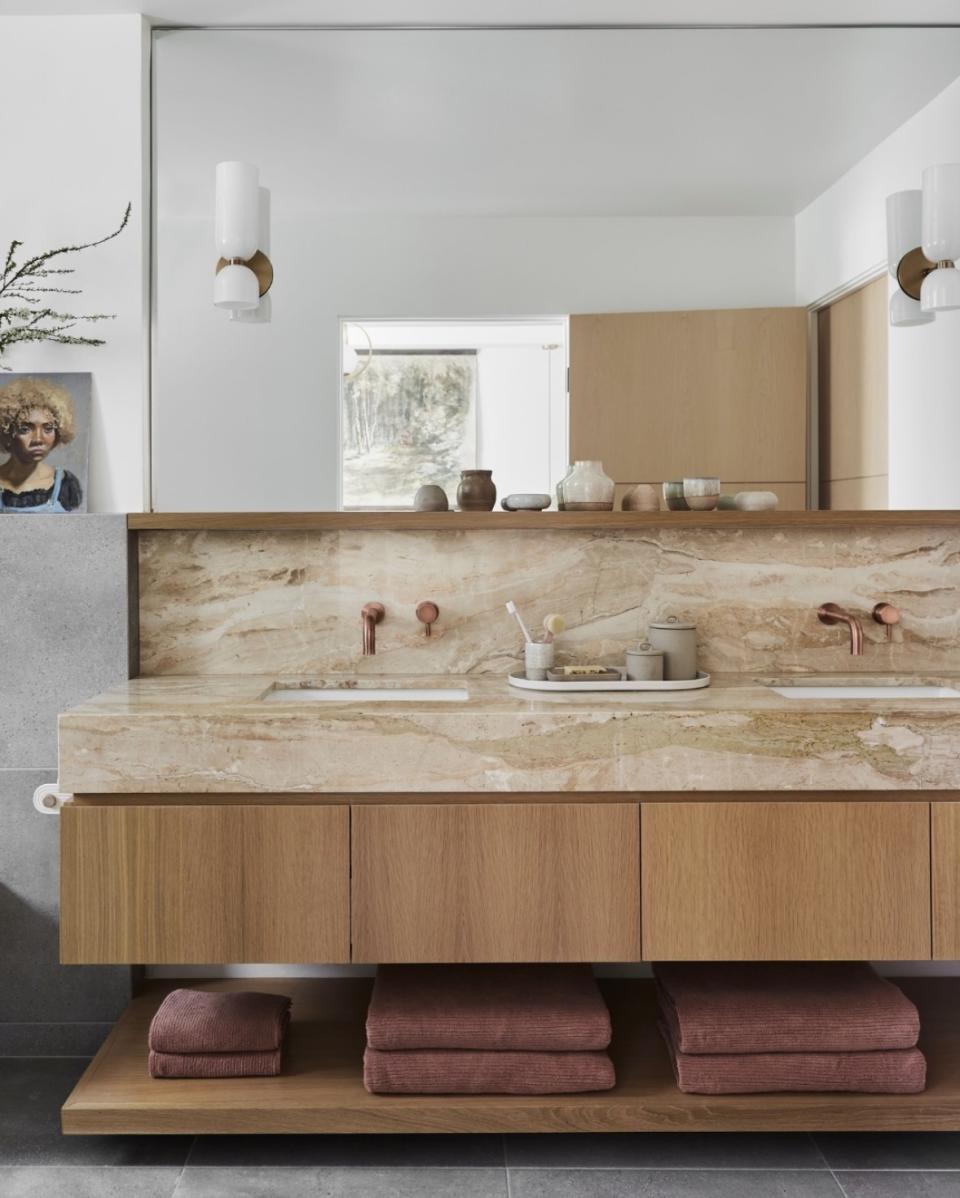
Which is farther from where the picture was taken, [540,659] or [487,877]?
[540,659]

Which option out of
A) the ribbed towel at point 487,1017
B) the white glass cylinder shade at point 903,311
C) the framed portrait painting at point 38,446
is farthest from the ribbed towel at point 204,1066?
the white glass cylinder shade at point 903,311

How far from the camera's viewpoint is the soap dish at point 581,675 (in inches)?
88.8

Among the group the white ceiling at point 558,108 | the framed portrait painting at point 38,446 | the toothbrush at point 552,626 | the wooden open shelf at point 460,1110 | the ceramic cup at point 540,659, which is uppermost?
the white ceiling at point 558,108

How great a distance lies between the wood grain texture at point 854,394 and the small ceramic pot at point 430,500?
0.89m

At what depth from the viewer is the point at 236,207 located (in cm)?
239

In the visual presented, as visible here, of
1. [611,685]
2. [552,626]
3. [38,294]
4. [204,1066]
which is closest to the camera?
[204,1066]

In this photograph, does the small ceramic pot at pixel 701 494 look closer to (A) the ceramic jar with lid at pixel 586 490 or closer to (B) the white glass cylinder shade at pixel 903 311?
(A) the ceramic jar with lid at pixel 586 490

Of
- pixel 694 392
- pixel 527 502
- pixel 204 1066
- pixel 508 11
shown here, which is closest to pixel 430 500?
pixel 527 502

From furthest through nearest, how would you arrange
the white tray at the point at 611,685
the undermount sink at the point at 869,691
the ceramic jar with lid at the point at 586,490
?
the ceramic jar with lid at the point at 586,490, the undermount sink at the point at 869,691, the white tray at the point at 611,685

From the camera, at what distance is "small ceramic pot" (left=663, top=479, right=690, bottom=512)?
243 centimetres

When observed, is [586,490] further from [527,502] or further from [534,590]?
[534,590]

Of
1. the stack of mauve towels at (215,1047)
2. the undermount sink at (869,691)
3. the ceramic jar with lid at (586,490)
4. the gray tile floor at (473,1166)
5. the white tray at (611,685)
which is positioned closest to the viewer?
the gray tile floor at (473,1166)

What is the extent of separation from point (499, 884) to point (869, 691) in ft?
3.37

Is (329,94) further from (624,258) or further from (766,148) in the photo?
(766,148)
